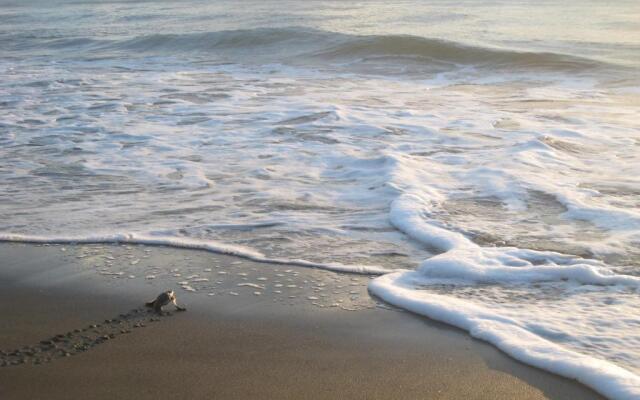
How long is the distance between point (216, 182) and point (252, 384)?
3.24m

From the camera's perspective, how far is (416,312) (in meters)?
3.57

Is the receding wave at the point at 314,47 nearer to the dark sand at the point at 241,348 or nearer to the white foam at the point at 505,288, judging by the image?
the white foam at the point at 505,288

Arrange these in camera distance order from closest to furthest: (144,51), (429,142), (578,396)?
(578,396) < (429,142) < (144,51)

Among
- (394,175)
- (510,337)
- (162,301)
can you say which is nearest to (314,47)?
(394,175)

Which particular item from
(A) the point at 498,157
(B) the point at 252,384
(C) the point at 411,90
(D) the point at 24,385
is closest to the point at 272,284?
(B) the point at 252,384

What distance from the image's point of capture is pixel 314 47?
670 inches

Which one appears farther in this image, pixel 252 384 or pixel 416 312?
pixel 416 312

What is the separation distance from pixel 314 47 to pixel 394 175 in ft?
37.7

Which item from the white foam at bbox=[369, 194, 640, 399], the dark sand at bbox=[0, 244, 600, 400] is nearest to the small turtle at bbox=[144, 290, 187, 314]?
the dark sand at bbox=[0, 244, 600, 400]

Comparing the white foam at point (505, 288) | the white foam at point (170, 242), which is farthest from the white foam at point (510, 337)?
the white foam at point (170, 242)

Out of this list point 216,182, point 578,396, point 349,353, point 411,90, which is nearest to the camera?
point 578,396

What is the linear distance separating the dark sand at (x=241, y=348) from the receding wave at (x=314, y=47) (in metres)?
11.0

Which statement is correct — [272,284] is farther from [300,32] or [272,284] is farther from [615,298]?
[300,32]

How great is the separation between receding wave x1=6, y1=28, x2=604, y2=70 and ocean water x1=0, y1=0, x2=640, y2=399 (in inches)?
5.8
